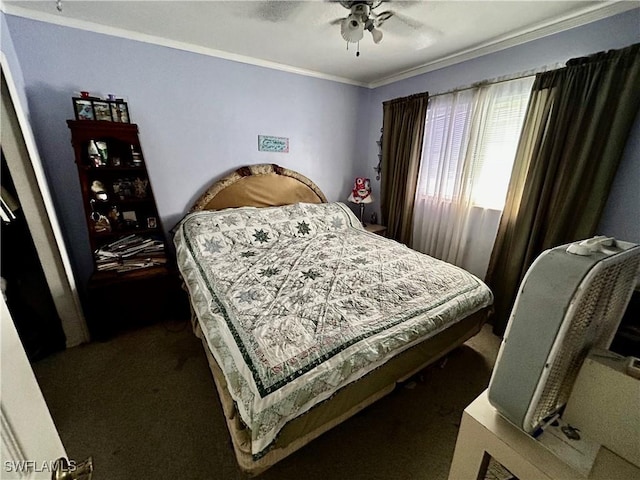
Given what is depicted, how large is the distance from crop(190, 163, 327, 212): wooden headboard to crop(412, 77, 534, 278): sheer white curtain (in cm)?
135

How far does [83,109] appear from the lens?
6.22 ft

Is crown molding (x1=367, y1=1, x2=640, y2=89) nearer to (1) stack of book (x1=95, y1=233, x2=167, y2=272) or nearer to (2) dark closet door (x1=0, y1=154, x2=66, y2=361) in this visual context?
(1) stack of book (x1=95, y1=233, x2=167, y2=272)

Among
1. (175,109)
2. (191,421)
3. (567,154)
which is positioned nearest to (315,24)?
(175,109)

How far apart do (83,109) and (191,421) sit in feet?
7.37

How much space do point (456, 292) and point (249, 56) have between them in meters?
2.79

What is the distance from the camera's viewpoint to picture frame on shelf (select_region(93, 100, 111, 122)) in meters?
1.94

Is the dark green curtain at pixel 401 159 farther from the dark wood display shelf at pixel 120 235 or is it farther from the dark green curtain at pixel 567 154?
the dark wood display shelf at pixel 120 235

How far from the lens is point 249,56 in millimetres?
2559

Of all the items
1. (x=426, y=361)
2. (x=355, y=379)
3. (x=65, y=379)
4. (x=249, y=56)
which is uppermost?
(x=249, y=56)

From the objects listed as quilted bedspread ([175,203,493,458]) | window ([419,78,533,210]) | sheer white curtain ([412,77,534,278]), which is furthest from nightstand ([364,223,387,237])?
window ([419,78,533,210])

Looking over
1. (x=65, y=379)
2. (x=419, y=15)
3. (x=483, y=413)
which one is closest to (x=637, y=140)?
(x=419, y=15)

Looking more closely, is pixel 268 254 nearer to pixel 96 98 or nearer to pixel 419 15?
pixel 96 98

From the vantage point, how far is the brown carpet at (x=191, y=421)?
1.25m

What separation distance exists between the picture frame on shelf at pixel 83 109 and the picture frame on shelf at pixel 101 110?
0.02 metres
